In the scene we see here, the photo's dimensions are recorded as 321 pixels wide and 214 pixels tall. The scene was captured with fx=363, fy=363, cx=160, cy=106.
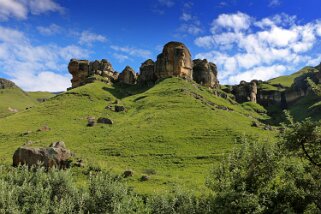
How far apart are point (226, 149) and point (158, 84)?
85383 mm

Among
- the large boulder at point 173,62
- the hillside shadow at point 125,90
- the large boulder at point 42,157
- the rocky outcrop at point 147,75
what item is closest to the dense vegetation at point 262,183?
the large boulder at point 42,157

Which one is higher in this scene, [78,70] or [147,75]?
[78,70]

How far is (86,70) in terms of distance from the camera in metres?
183

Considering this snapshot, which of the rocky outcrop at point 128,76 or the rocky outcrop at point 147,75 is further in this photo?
the rocky outcrop at point 128,76

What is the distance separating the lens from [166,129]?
91.8 meters

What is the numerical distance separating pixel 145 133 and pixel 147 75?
89136 mm

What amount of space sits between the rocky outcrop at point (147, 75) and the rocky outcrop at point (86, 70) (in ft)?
53.9

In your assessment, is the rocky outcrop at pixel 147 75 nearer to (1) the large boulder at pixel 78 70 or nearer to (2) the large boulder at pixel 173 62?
(2) the large boulder at pixel 173 62

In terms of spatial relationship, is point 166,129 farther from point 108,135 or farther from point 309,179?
point 309,179

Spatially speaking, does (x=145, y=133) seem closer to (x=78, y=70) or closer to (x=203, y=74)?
(x=203, y=74)

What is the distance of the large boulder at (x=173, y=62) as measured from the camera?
162 m

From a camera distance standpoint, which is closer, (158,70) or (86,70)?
(158,70)

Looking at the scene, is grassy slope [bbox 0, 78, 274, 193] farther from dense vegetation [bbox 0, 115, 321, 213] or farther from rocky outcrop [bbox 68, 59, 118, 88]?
rocky outcrop [bbox 68, 59, 118, 88]

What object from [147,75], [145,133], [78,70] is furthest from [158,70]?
[145,133]
